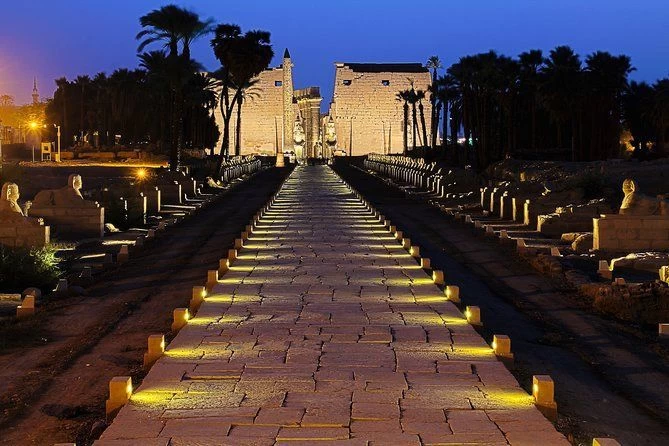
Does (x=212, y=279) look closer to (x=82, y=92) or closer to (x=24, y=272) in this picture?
(x=24, y=272)

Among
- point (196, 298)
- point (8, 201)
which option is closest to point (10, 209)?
point (8, 201)

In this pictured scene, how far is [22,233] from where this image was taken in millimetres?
19984

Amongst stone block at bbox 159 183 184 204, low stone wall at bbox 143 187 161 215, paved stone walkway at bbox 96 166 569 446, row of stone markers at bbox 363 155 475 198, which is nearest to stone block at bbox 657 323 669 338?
paved stone walkway at bbox 96 166 569 446

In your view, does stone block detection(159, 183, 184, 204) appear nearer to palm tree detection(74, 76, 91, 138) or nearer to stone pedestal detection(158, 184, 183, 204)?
stone pedestal detection(158, 184, 183, 204)

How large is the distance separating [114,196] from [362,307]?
1787 centimetres

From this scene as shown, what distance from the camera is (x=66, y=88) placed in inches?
3957

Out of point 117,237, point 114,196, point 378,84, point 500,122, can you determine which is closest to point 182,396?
point 117,237

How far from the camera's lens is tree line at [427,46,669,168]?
58562 mm

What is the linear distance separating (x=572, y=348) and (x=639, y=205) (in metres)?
10.2

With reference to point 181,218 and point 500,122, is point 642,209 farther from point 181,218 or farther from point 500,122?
point 500,122

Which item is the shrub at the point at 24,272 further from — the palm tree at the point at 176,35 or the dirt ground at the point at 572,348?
the palm tree at the point at 176,35

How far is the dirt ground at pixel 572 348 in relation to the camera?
334 inches

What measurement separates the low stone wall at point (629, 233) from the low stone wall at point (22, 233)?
11004 mm

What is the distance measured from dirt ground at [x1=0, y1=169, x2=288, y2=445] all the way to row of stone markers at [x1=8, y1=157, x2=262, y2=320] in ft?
0.79
